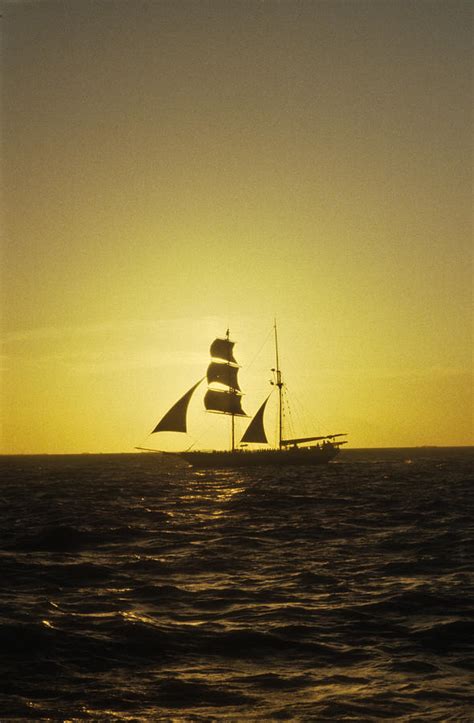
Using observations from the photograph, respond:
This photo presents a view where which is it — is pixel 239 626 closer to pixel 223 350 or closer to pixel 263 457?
pixel 263 457

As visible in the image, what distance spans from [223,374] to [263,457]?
16.7 m

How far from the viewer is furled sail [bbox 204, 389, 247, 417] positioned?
125250 millimetres

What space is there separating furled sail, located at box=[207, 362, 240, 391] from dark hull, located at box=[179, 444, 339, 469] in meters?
12.9

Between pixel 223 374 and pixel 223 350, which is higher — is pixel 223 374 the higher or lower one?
the lower one

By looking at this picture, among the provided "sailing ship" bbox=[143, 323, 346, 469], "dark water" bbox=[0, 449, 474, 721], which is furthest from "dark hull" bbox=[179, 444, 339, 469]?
"dark water" bbox=[0, 449, 474, 721]

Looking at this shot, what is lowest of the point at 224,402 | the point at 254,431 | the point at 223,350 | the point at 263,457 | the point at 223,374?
the point at 263,457

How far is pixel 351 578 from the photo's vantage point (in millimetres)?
16500

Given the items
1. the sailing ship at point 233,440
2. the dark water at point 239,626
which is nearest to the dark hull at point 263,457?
the sailing ship at point 233,440

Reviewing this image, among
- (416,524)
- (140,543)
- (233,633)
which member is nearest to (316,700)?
(233,633)

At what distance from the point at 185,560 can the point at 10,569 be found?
4641 mm

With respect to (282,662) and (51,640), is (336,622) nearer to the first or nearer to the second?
(282,662)

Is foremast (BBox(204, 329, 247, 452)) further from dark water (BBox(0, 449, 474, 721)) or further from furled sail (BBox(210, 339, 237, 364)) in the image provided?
dark water (BBox(0, 449, 474, 721))

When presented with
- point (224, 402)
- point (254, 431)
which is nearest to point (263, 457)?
point (254, 431)

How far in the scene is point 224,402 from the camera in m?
128
